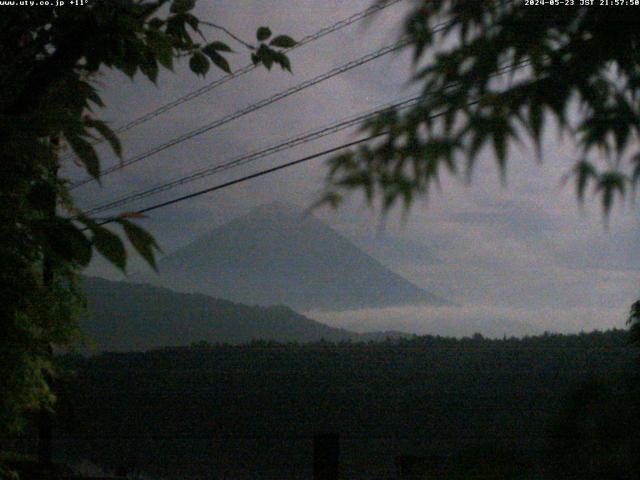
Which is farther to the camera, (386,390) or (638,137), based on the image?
(386,390)

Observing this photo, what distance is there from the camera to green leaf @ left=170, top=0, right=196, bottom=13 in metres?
2.66

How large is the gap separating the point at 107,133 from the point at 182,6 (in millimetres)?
1332

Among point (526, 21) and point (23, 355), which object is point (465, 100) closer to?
point (526, 21)

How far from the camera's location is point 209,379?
15148 millimetres

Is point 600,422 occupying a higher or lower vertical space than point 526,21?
lower

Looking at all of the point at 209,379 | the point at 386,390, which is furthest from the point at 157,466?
the point at 386,390

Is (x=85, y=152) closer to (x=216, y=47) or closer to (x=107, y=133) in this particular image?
(x=107, y=133)

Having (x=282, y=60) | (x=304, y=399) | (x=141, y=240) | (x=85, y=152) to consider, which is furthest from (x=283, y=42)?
(x=304, y=399)

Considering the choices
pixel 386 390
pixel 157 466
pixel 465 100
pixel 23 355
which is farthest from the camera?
pixel 157 466

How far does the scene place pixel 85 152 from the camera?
1408mm

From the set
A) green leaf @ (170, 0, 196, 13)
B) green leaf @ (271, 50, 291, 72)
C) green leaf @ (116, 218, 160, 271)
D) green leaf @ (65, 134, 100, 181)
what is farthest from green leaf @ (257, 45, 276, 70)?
green leaf @ (116, 218, 160, 271)

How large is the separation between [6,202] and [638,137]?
6.42 feet

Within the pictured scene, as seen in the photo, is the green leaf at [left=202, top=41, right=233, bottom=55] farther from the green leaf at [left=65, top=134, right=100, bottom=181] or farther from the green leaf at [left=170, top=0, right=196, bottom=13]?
the green leaf at [left=65, top=134, right=100, bottom=181]

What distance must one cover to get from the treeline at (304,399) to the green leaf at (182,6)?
13.9 feet
